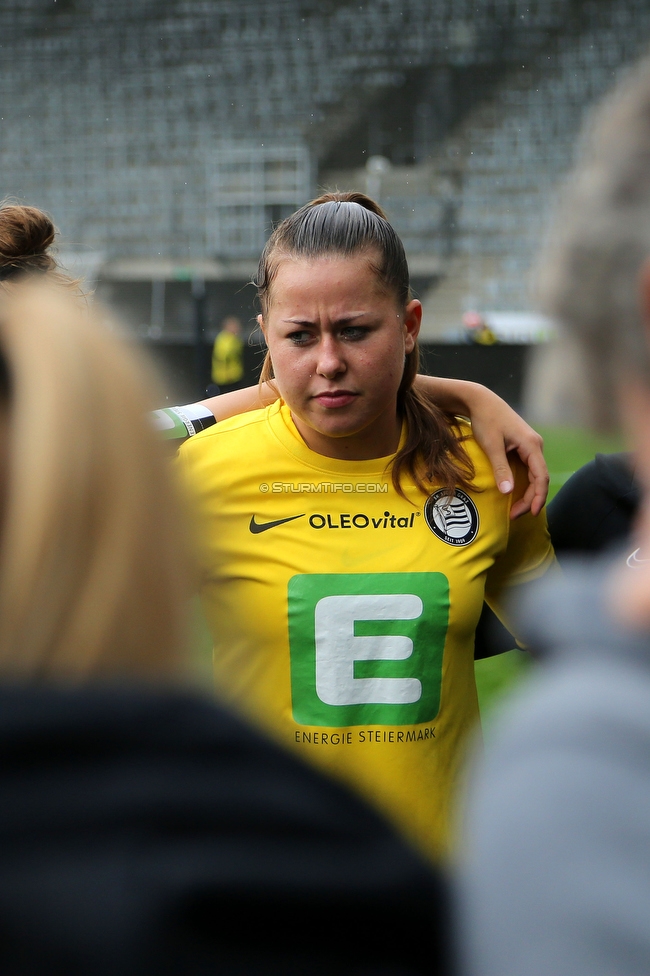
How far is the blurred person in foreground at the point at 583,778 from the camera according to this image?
1.64 ft

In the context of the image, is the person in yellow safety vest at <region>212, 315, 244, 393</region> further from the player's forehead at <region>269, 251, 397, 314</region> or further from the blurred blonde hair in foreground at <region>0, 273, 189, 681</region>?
the blurred blonde hair in foreground at <region>0, 273, 189, 681</region>

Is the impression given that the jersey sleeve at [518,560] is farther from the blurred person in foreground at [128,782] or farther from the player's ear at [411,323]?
the blurred person in foreground at [128,782]

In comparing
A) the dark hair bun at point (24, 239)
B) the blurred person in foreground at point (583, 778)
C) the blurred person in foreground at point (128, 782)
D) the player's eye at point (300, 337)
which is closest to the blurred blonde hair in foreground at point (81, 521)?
the blurred person in foreground at point (128, 782)

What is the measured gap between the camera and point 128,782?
642mm

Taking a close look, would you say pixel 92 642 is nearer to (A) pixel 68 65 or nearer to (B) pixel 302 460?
(B) pixel 302 460

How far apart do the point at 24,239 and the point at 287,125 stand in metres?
23.4

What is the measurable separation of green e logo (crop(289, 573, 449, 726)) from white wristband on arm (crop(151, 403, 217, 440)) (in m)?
0.44

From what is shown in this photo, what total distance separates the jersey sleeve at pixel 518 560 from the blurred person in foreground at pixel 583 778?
135 centimetres

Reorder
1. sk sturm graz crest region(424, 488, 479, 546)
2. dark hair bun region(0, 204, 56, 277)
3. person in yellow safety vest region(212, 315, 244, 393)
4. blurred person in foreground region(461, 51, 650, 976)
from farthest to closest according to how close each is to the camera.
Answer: person in yellow safety vest region(212, 315, 244, 393), dark hair bun region(0, 204, 56, 277), sk sturm graz crest region(424, 488, 479, 546), blurred person in foreground region(461, 51, 650, 976)

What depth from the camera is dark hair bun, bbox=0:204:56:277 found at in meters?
2.10

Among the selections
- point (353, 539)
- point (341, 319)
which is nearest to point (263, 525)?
point (353, 539)

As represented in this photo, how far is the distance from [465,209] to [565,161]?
255 centimetres

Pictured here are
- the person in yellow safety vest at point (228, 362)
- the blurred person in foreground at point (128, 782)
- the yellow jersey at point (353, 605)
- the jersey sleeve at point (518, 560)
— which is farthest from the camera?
the person in yellow safety vest at point (228, 362)

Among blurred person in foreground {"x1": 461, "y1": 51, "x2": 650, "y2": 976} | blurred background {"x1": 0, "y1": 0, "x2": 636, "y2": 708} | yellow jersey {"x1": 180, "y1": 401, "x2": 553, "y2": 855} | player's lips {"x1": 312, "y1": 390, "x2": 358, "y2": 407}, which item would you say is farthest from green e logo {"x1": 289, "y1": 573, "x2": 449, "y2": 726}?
blurred background {"x1": 0, "y1": 0, "x2": 636, "y2": 708}
